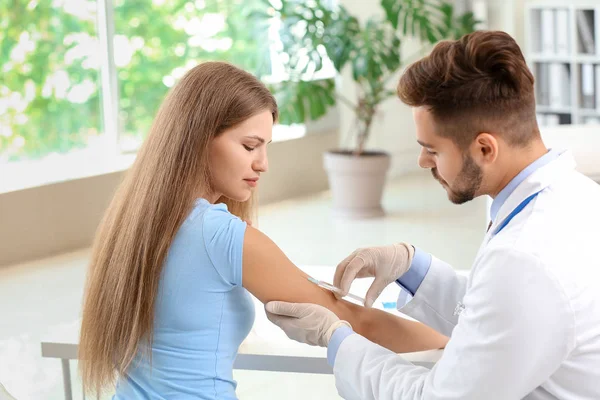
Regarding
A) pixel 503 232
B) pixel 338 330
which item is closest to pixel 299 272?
pixel 338 330

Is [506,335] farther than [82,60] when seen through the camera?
No

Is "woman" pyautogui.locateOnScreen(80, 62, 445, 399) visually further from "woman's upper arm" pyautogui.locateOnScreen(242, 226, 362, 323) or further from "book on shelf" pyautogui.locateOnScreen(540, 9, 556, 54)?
"book on shelf" pyautogui.locateOnScreen(540, 9, 556, 54)

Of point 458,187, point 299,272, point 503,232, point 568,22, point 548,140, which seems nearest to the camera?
point 503,232

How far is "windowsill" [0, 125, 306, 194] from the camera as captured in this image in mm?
4789

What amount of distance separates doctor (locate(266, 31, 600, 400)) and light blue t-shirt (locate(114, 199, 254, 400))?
0.13 m

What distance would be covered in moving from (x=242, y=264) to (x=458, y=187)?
370 mm

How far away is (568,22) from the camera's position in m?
6.27

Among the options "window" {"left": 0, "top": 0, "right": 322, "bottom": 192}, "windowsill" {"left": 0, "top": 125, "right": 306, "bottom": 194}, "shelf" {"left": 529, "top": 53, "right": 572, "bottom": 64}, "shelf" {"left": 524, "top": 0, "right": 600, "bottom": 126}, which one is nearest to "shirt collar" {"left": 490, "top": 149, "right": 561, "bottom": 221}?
"window" {"left": 0, "top": 0, "right": 322, "bottom": 192}

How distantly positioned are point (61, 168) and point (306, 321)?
3.69 meters

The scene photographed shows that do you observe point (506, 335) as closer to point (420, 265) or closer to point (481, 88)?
point (481, 88)

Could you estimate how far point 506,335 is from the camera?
1.24 meters

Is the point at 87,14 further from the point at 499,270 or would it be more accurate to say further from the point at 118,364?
the point at 499,270

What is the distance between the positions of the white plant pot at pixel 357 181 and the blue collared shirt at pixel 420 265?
373cm

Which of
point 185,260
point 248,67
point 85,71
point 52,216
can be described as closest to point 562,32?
point 248,67
